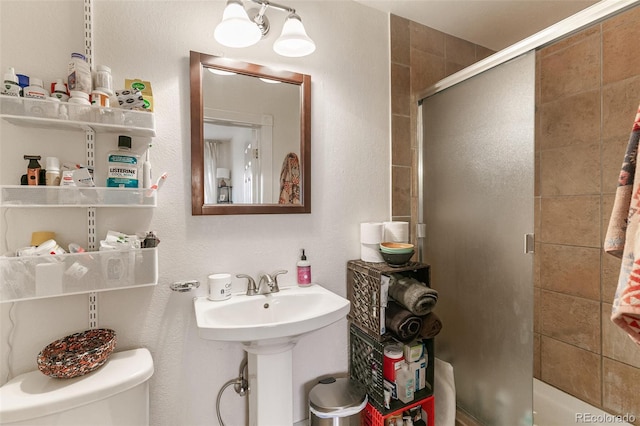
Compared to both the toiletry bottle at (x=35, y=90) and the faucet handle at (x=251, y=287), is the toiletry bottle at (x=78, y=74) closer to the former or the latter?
the toiletry bottle at (x=35, y=90)

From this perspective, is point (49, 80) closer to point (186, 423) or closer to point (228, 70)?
point (228, 70)

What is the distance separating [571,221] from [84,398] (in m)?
2.32

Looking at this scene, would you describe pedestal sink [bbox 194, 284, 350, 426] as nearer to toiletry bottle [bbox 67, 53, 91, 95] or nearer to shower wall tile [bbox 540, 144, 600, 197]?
toiletry bottle [bbox 67, 53, 91, 95]

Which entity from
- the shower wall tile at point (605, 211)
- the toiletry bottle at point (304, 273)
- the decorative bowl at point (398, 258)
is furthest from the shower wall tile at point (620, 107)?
the toiletry bottle at point (304, 273)

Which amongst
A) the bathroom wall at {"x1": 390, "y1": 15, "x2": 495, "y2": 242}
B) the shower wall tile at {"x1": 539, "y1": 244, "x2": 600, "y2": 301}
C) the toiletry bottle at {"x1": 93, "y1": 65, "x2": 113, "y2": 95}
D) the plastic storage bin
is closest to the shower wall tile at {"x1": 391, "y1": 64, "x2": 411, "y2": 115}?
the bathroom wall at {"x1": 390, "y1": 15, "x2": 495, "y2": 242}

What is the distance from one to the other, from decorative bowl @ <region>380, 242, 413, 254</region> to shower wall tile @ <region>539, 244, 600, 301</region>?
40.6 inches

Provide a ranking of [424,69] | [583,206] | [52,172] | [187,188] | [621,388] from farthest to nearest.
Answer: [424,69] < [583,206] < [621,388] < [187,188] < [52,172]

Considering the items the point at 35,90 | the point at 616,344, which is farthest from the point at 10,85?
the point at 616,344

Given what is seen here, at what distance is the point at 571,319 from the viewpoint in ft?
5.72

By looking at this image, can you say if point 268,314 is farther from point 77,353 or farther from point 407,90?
point 407,90

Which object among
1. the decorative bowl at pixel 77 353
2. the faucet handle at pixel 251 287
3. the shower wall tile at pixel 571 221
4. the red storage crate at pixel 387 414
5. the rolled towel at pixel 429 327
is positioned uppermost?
the shower wall tile at pixel 571 221

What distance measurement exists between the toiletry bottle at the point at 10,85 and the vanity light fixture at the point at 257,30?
0.66 metres

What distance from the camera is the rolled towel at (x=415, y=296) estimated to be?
1.29 m

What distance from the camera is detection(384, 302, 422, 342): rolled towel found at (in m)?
1.31
